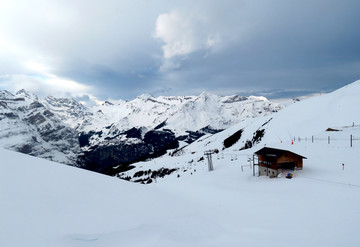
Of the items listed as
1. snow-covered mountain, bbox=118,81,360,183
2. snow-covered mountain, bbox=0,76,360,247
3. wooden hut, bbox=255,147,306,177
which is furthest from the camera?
snow-covered mountain, bbox=118,81,360,183

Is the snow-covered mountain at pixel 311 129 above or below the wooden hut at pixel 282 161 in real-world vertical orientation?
above

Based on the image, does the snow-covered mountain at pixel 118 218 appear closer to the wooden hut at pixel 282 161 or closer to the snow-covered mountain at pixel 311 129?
the wooden hut at pixel 282 161

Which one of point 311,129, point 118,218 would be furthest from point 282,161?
point 311,129

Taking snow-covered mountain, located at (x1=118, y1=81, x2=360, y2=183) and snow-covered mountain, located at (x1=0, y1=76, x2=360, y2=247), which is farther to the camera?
snow-covered mountain, located at (x1=118, y1=81, x2=360, y2=183)

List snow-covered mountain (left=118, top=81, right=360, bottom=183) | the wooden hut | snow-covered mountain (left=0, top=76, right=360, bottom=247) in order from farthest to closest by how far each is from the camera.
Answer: snow-covered mountain (left=118, top=81, right=360, bottom=183) → the wooden hut → snow-covered mountain (left=0, top=76, right=360, bottom=247)

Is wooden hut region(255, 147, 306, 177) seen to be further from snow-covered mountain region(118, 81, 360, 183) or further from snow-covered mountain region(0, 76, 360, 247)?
snow-covered mountain region(0, 76, 360, 247)

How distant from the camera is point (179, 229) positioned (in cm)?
679

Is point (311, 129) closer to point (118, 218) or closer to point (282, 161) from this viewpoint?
point (282, 161)

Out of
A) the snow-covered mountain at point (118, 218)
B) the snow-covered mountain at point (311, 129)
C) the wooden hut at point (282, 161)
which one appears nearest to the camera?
the snow-covered mountain at point (118, 218)

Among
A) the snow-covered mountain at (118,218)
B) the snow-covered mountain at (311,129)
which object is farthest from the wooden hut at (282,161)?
the snow-covered mountain at (118,218)

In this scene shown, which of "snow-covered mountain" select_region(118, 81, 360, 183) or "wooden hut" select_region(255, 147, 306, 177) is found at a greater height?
"snow-covered mountain" select_region(118, 81, 360, 183)

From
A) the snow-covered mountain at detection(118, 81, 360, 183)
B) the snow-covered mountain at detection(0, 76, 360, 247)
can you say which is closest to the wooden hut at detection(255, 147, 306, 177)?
the snow-covered mountain at detection(118, 81, 360, 183)

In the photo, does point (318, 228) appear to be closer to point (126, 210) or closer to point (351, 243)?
point (351, 243)

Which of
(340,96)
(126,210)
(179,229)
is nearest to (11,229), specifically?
(126,210)
